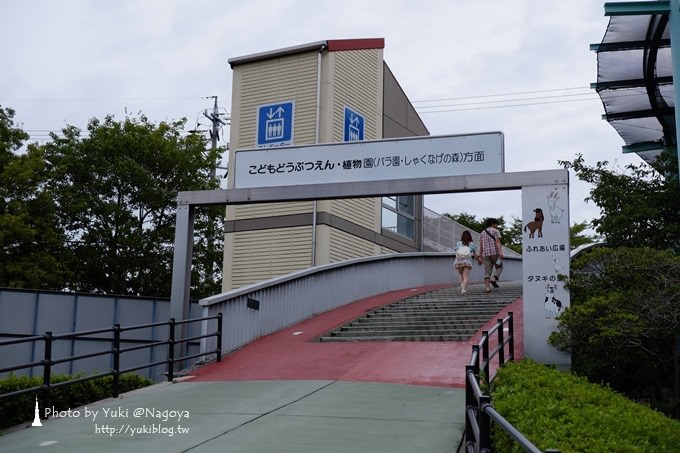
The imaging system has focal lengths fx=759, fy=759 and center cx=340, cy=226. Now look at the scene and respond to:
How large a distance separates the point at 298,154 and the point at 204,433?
7.35 m

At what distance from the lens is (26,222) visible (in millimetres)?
23062

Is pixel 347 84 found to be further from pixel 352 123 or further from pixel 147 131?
pixel 147 131

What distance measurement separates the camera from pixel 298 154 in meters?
14.0

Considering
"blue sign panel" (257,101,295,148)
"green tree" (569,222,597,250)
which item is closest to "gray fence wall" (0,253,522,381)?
"blue sign panel" (257,101,295,148)

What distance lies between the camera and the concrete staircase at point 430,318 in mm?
13961

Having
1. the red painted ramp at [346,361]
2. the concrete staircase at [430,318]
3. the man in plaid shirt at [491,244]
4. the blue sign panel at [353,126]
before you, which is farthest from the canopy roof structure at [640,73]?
the blue sign panel at [353,126]

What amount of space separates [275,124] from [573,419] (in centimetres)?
1915

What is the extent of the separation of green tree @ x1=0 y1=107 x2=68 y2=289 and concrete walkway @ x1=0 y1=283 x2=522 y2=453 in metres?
11.5

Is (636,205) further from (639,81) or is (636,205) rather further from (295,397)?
(295,397)

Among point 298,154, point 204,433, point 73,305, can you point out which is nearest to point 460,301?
point 298,154

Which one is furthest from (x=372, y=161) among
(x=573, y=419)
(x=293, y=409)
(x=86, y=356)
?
(x=573, y=419)

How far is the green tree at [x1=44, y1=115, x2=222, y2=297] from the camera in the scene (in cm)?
2484

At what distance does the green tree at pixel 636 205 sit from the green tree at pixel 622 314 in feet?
8.77

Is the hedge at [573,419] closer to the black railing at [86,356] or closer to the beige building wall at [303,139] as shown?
the black railing at [86,356]
